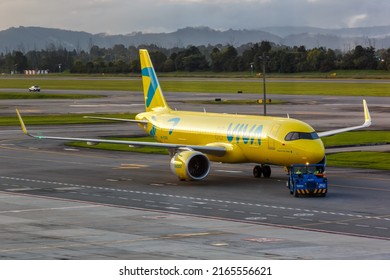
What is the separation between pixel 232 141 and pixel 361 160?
16.1 metres

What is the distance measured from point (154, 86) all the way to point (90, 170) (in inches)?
361

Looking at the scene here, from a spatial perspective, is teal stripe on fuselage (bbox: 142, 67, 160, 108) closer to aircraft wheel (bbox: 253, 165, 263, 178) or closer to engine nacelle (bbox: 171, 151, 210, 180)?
engine nacelle (bbox: 171, 151, 210, 180)

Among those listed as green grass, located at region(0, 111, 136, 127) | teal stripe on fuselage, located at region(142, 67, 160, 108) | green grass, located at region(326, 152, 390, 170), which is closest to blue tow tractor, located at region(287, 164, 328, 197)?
green grass, located at region(326, 152, 390, 170)

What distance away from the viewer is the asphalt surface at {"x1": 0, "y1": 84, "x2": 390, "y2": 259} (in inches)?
1528

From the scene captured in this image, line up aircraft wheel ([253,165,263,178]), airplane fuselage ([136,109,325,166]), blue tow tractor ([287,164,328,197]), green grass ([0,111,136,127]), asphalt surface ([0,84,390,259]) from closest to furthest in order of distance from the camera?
asphalt surface ([0,84,390,259]) < blue tow tractor ([287,164,328,197]) < airplane fuselage ([136,109,325,166]) < aircraft wheel ([253,165,263,178]) < green grass ([0,111,136,127])

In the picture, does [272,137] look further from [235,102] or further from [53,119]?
[235,102]

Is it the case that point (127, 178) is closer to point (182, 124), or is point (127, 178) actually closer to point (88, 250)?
point (182, 124)

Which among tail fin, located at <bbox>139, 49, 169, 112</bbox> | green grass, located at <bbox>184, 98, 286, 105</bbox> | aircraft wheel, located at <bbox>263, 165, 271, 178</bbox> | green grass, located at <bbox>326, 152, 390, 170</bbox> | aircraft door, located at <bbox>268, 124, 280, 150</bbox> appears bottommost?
green grass, located at <bbox>184, 98, 286, 105</bbox>

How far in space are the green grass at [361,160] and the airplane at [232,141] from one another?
9219mm

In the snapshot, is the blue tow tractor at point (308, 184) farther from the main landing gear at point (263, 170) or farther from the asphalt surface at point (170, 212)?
the main landing gear at point (263, 170)

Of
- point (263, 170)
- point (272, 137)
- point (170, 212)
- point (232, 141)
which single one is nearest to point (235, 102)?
A: point (263, 170)

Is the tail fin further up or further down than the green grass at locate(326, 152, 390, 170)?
further up

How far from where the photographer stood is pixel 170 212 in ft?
167

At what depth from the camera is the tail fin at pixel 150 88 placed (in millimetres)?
76188
